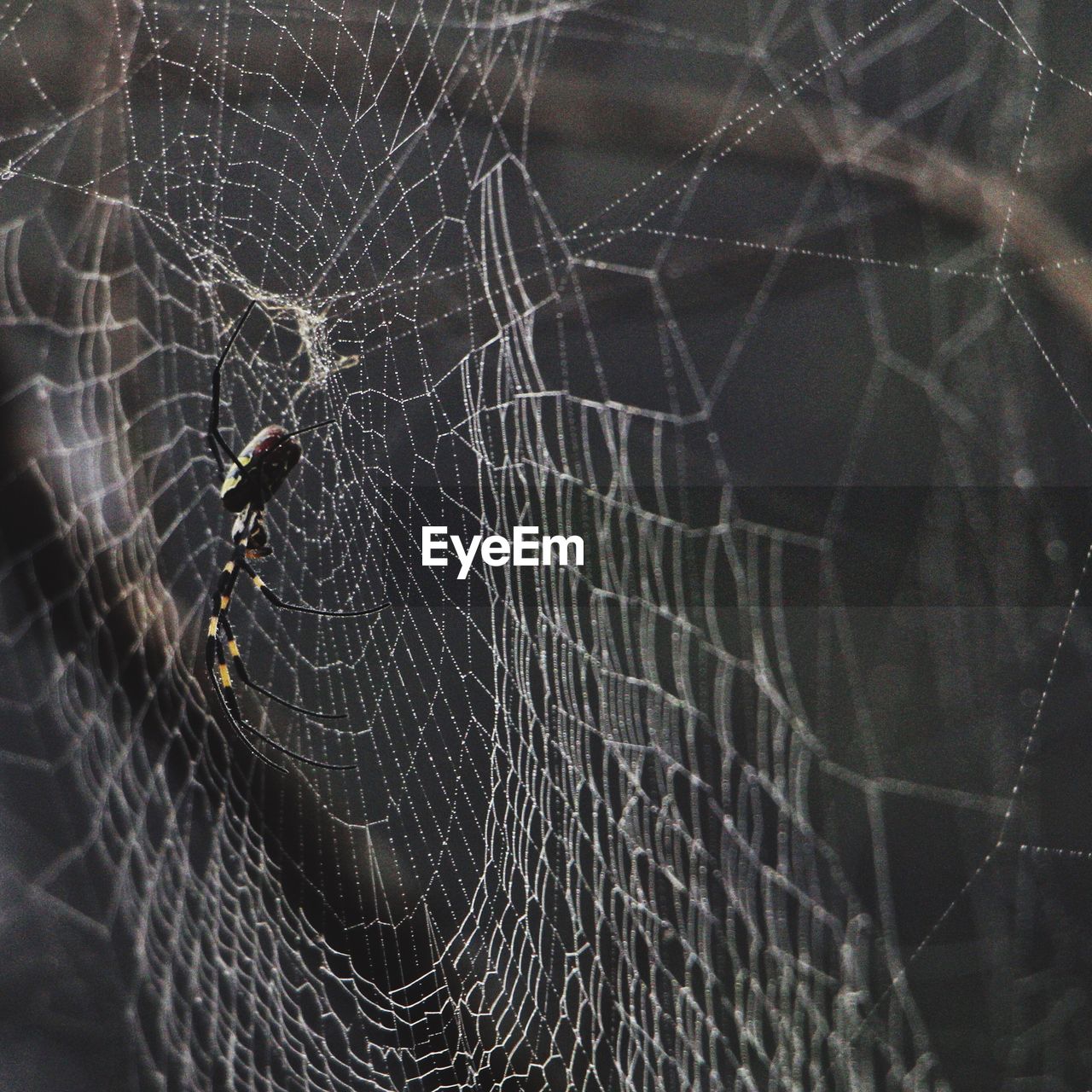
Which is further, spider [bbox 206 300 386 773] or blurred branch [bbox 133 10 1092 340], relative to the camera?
spider [bbox 206 300 386 773]

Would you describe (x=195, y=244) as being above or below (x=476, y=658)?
above

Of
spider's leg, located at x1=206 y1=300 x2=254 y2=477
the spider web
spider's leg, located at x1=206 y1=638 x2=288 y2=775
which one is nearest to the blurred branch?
the spider web

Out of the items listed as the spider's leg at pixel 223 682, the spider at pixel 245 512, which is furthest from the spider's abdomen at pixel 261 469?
the spider's leg at pixel 223 682

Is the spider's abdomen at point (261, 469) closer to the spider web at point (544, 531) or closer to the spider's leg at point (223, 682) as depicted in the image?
the spider web at point (544, 531)

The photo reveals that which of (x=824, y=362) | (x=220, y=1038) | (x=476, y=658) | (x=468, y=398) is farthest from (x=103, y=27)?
(x=220, y=1038)

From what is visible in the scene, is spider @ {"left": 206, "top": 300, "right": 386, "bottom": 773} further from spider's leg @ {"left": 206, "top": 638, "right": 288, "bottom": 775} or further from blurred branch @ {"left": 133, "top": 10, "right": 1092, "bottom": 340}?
blurred branch @ {"left": 133, "top": 10, "right": 1092, "bottom": 340}

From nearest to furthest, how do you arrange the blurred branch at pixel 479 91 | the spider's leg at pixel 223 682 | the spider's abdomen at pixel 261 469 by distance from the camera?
the blurred branch at pixel 479 91 < the spider's abdomen at pixel 261 469 < the spider's leg at pixel 223 682

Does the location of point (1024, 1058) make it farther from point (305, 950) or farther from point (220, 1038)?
point (220, 1038)

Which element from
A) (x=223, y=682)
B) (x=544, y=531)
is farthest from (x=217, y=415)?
(x=544, y=531)
